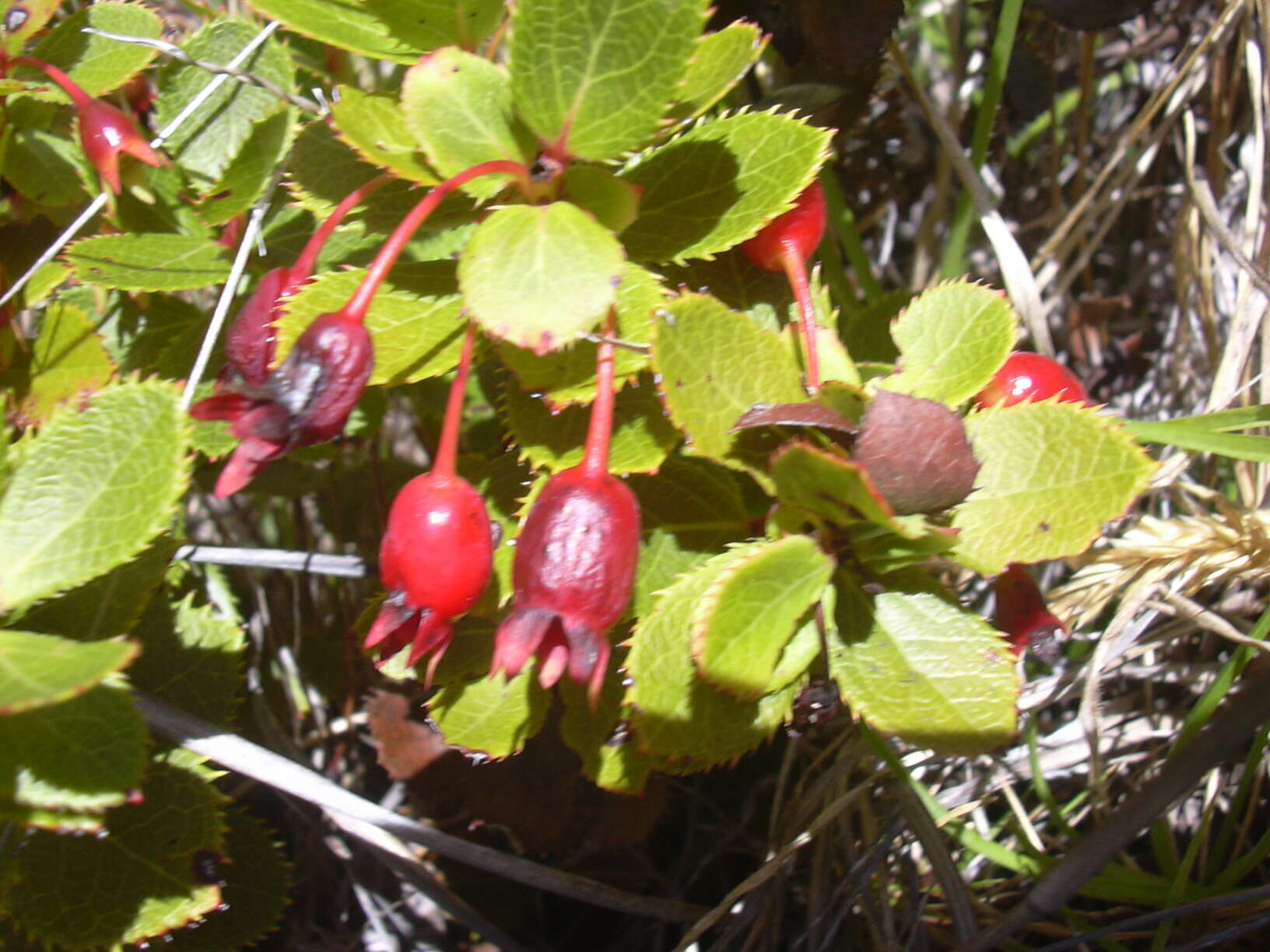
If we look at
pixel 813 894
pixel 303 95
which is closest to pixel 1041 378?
pixel 813 894

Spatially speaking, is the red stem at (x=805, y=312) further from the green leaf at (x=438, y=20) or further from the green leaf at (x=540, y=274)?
the green leaf at (x=438, y=20)

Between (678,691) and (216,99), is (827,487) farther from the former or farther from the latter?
(216,99)

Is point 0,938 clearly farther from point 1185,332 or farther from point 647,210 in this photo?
point 1185,332

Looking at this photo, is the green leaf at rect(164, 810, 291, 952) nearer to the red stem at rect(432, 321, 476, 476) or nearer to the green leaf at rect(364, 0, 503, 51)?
the red stem at rect(432, 321, 476, 476)

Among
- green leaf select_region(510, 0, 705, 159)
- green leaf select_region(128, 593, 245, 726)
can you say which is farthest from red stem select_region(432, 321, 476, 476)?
green leaf select_region(128, 593, 245, 726)

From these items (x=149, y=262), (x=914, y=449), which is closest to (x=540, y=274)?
(x=914, y=449)
